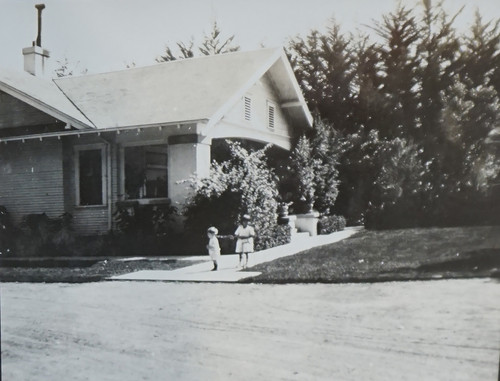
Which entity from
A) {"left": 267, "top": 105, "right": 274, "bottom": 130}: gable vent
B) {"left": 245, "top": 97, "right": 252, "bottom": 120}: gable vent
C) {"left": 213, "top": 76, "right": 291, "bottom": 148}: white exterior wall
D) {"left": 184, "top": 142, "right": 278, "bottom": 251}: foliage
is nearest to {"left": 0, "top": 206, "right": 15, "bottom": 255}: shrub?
{"left": 184, "top": 142, "right": 278, "bottom": 251}: foliage

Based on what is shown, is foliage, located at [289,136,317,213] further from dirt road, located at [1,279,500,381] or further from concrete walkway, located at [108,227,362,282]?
dirt road, located at [1,279,500,381]

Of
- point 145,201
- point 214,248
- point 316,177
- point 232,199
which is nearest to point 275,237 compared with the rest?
point 232,199

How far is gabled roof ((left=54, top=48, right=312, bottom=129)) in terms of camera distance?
11.3 feet

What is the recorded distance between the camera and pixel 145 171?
4.84 meters

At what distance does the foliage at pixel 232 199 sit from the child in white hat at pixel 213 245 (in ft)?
0.21

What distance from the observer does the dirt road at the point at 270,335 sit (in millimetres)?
2039

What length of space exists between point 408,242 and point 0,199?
211 centimetres

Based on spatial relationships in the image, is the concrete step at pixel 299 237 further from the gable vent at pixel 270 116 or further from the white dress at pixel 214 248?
the gable vent at pixel 270 116

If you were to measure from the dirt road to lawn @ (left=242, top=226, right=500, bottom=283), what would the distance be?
5 centimetres

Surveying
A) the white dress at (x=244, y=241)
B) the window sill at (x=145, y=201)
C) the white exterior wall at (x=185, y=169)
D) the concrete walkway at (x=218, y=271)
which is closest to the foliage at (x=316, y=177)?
the concrete walkway at (x=218, y=271)

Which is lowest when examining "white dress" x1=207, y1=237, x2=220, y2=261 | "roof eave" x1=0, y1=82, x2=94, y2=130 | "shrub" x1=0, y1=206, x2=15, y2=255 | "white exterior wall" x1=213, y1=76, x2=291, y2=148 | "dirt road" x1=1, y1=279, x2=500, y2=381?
"dirt road" x1=1, y1=279, x2=500, y2=381

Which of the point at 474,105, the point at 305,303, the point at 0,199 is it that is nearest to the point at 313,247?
the point at 305,303

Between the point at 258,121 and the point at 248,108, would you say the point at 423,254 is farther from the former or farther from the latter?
the point at 248,108

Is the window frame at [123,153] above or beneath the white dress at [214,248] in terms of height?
above
